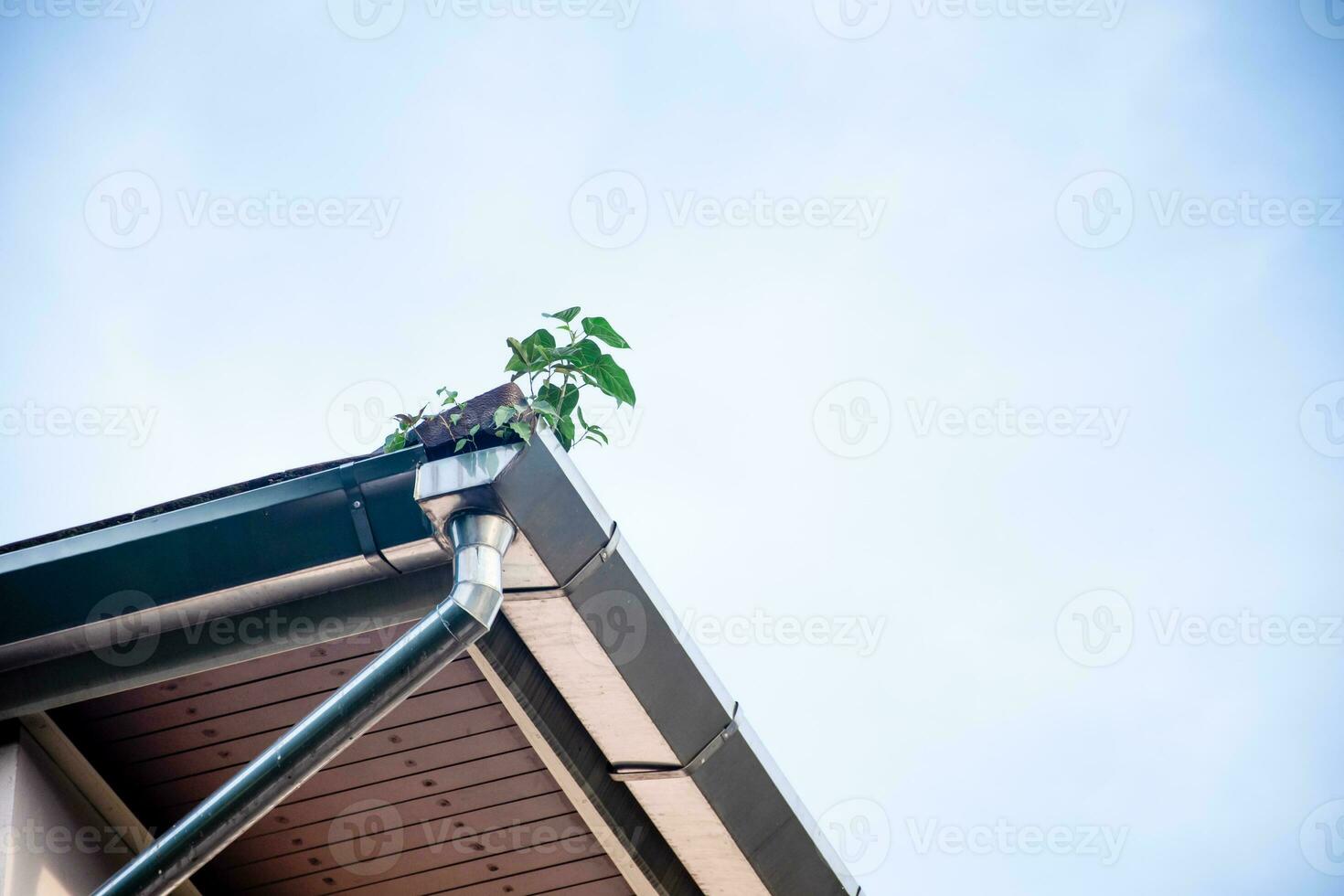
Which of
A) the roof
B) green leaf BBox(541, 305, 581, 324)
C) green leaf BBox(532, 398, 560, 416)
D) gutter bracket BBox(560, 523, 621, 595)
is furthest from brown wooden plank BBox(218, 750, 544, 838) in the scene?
green leaf BBox(541, 305, 581, 324)

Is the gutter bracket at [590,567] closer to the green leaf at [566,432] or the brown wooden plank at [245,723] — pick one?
the green leaf at [566,432]

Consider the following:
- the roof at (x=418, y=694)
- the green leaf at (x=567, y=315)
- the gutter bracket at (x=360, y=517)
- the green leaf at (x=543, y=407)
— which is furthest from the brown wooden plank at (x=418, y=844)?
the green leaf at (x=567, y=315)

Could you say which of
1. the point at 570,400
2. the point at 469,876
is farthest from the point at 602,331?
the point at 469,876

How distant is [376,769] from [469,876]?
1.93ft

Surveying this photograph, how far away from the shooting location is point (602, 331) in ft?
9.95

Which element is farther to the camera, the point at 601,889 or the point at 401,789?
the point at 601,889

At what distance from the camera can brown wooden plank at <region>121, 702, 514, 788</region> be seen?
3.41 metres

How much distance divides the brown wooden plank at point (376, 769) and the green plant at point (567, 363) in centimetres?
105

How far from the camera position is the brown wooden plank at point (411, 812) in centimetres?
354

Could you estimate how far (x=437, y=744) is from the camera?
3469 millimetres

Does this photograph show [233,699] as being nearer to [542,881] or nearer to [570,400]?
[542,881]

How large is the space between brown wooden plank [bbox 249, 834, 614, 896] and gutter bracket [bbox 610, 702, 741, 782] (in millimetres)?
467

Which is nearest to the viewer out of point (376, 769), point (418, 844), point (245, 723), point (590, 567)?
point (590, 567)

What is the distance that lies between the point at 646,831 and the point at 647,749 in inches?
16.9
